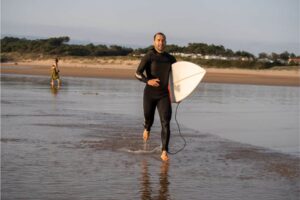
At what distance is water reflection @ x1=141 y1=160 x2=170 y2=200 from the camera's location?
5.57m

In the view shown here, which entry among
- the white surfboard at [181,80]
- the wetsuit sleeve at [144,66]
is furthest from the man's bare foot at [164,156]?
the wetsuit sleeve at [144,66]

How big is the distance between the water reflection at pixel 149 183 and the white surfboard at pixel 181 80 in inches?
50.9

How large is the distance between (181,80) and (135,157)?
134 centimetres

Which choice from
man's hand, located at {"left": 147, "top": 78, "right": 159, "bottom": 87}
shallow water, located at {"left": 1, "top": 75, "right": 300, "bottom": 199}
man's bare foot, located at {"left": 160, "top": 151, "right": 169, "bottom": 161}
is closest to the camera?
shallow water, located at {"left": 1, "top": 75, "right": 300, "bottom": 199}

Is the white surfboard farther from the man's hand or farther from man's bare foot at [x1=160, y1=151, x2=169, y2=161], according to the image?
man's bare foot at [x1=160, y1=151, x2=169, y2=161]

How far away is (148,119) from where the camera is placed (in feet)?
27.0

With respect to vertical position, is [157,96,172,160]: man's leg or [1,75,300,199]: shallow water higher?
[157,96,172,160]: man's leg

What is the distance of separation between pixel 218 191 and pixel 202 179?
0.55m

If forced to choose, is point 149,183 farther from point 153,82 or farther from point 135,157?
point 153,82

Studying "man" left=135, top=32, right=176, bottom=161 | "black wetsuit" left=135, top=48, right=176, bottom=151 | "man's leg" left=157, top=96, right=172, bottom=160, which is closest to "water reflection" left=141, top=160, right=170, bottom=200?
"man's leg" left=157, top=96, right=172, bottom=160

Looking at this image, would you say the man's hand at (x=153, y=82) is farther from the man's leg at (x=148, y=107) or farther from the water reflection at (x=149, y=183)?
the water reflection at (x=149, y=183)

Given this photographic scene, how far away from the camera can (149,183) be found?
19.9 feet

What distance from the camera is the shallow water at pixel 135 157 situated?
580 centimetres

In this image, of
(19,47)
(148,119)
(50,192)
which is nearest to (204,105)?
(148,119)
